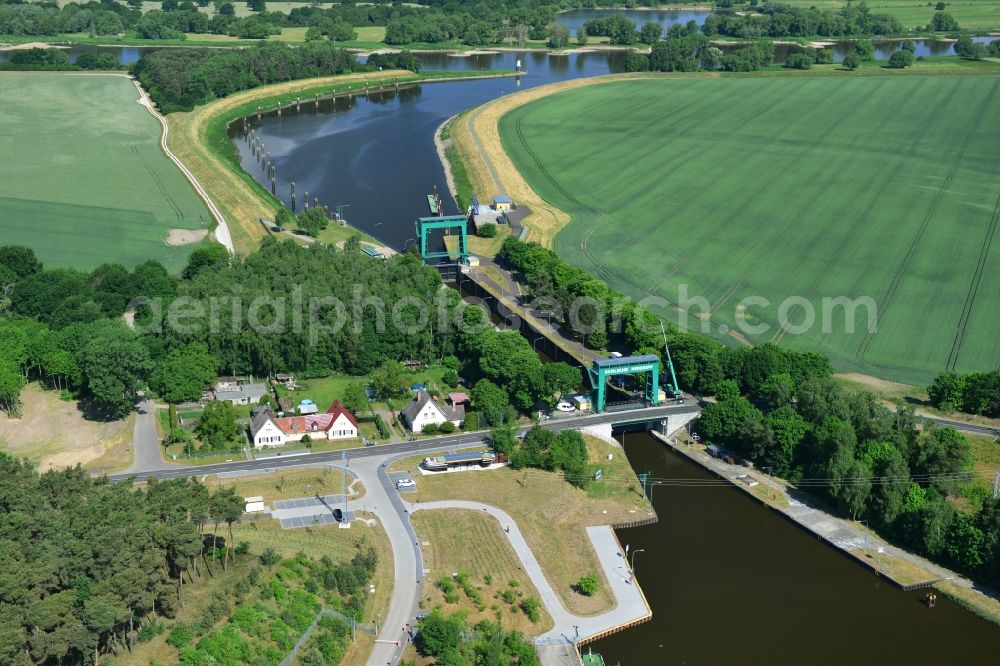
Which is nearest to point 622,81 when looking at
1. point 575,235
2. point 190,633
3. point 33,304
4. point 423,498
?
point 575,235

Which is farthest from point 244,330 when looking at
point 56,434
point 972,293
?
point 972,293

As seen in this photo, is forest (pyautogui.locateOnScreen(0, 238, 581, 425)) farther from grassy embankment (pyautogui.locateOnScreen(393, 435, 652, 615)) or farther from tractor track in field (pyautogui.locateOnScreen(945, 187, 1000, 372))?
tractor track in field (pyautogui.locateOnScreen(945, 187, 1000, 372))

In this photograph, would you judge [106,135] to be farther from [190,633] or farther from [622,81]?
[190,633]

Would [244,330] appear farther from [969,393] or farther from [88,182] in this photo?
[88,182]

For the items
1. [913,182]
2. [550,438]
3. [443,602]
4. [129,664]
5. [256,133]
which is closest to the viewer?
[129,664]

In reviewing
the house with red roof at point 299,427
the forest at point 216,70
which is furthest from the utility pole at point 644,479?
the forest at point 216,70

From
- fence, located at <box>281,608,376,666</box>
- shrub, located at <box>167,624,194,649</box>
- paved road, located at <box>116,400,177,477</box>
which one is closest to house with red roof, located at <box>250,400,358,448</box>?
paved road, located at <box>116,400,177,477</box>
